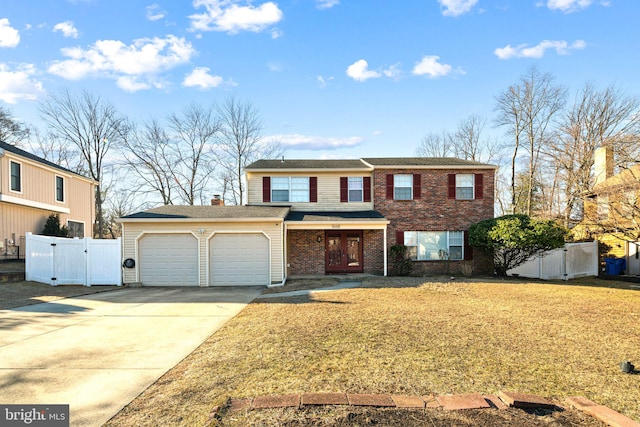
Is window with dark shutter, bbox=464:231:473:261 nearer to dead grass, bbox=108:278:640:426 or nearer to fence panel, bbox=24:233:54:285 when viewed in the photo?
dead grass, bbox=108:278:640:426

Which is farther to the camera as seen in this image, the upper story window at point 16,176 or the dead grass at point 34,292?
the upper story window at point 16,176

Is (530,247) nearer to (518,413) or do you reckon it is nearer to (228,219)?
(228,219)

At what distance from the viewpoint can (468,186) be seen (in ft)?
58.7

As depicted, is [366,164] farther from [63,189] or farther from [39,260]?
[63,189]

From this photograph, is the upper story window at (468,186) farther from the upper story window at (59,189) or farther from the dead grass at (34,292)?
the upper story window at (59,189)

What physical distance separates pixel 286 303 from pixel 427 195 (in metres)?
10.5

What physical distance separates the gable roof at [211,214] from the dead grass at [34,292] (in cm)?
294

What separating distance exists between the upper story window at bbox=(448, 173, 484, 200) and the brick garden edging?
48.7ft

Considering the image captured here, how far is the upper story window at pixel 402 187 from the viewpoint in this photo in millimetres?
17844

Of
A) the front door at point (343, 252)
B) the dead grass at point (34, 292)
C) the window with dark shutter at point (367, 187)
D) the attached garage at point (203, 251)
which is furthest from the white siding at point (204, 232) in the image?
the window with dark shutter at point (367, 187)

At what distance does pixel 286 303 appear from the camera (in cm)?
997

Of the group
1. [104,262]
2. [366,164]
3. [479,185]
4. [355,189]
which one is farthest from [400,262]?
[104,262]

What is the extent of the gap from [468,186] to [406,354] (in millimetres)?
14334

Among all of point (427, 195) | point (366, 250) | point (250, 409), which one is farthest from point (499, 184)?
point (250, 409)
